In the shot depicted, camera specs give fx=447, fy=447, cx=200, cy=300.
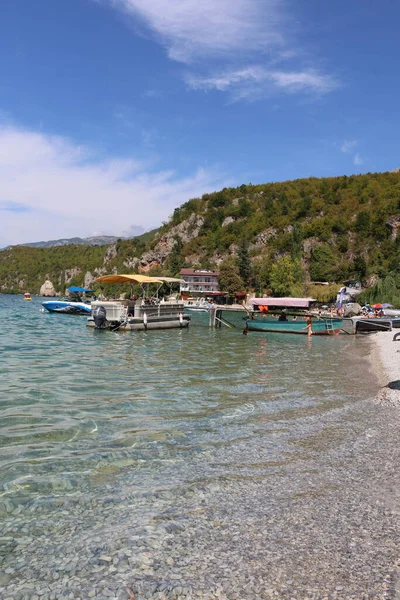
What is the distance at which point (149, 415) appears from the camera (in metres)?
10.5

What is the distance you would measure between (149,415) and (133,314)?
28.2 metres

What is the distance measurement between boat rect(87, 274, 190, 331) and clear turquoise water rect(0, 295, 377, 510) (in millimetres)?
14714

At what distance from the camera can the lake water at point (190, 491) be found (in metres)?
4.27

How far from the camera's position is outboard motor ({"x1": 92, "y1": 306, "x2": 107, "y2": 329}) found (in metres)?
35.8

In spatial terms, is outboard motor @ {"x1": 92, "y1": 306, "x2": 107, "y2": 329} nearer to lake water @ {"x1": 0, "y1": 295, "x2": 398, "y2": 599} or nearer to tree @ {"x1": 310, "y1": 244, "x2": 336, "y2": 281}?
lake water @ {"x1": 0, "y1": 295, "x2": 398, "y2": 599}

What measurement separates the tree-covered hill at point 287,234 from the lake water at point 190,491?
91.8 metres

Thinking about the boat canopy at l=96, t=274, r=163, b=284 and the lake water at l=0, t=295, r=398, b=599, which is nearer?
the lake water at l=0, t=295, r=398, b=599

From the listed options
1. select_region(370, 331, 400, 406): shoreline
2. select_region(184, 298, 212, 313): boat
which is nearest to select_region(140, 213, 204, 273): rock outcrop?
select_region(184, 298, 212, 313): boat

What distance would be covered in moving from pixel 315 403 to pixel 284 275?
9731cm

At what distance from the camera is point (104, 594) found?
3.98 m

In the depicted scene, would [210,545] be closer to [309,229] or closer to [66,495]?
[66,495]

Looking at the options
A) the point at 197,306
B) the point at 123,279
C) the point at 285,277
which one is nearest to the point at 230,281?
the point at 285,277

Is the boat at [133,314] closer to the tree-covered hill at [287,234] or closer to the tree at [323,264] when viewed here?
the tree-covered hill at [287,234]

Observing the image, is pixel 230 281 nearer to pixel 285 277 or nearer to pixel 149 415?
pixel 285 277
